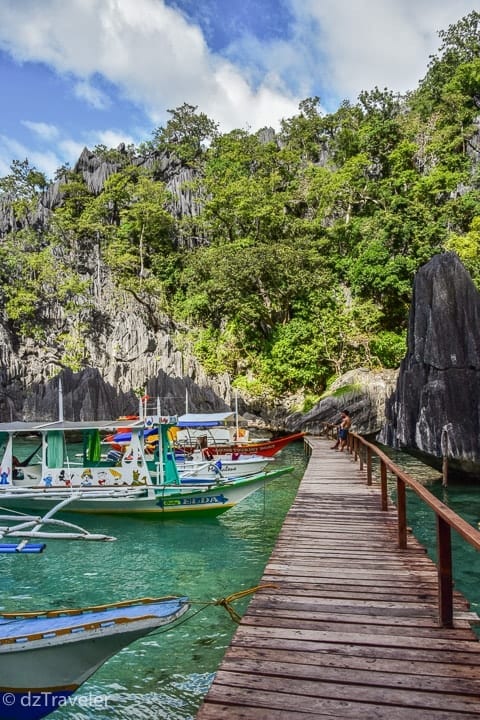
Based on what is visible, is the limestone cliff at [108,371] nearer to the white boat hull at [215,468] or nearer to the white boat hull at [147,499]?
the white boat hull at [215,468]

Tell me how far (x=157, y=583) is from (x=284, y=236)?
34075 mm

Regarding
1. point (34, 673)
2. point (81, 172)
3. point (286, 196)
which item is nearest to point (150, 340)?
point (286, 196)

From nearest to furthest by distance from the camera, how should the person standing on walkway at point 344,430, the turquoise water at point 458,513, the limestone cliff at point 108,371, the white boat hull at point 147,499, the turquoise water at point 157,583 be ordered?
the turquoise water at point 157,583
the turquoise water at point 458,513
the white boat hull at point 147,499
the person standing on walkway at point 344,430
the limestone cliff at point 108,371

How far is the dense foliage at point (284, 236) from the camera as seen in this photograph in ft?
116

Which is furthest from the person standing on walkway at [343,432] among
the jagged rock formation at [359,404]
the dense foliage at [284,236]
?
the dense foliage at [284,236]

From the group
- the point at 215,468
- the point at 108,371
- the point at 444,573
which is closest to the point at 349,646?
the point at 444,573

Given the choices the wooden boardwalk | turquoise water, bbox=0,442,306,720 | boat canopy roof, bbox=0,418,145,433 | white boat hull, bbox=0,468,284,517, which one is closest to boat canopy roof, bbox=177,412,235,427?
turquoise water, bbox=0,442,306,720

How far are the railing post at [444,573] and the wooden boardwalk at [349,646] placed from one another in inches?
4.0

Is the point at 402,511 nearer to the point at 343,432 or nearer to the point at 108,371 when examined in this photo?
the point at 343,432

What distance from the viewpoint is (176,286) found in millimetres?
43906

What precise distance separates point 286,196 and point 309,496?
34.2m

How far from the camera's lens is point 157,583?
9.77 metres

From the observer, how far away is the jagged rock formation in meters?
30.4

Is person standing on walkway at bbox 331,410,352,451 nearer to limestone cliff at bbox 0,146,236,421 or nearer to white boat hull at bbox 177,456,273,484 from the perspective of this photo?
white boat hull at bbox 177,456,273,484
